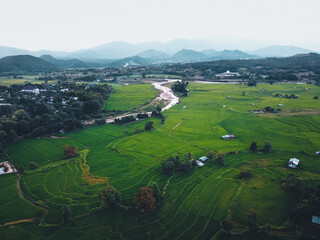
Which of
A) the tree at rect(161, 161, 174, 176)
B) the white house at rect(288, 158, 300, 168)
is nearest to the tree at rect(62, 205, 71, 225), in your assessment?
the tree at rect(161, 161, 174, 176)

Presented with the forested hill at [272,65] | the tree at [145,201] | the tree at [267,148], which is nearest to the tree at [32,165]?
the tree at [145,201]

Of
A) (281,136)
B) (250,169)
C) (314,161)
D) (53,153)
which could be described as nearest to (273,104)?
(281,136)

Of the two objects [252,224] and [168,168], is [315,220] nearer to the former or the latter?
[252,224]

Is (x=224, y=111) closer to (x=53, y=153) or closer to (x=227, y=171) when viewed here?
(x=227, y=171)

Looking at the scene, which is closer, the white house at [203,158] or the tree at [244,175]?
the tree at [244,175]

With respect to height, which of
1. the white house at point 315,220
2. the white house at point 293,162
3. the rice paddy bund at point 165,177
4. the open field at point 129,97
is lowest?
the rice paddy bund at point 165,177

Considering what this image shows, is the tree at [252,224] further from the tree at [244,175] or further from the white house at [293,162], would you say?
the white house at [293,162]

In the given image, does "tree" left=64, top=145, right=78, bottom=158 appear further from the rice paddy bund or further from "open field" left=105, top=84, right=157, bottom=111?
"open field" left=105, top=84, right=157, bottom=111
